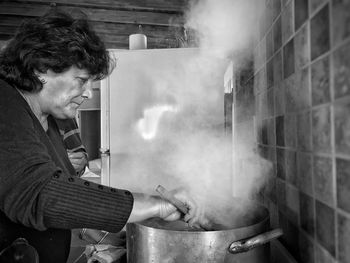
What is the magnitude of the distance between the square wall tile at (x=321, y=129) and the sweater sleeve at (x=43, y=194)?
0.53 metres

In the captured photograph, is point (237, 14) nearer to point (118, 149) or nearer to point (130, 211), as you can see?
point (118, 149)

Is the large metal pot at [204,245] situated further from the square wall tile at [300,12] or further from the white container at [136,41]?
the white container at [136,41]

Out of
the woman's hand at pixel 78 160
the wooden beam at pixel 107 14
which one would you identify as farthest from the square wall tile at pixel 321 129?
the wooden beam at pixel 107 14

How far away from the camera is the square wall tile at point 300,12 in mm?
870

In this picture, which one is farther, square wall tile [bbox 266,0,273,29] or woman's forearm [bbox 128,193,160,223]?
square wall tile [bbox 266,0,273,29]

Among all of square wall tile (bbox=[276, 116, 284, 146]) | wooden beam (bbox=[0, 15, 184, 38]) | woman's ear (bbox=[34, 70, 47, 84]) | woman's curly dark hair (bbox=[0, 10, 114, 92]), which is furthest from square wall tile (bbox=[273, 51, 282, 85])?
wooden beam (bbox=[0, 15, 184, 38])

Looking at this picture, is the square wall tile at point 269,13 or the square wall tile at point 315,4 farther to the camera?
the square wall tile at point 269,13

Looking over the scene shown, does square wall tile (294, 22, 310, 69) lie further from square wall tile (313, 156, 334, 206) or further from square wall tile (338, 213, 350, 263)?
square wall tile (338, 213, 350, 263)

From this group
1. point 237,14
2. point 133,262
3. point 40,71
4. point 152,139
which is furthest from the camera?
point 152,139

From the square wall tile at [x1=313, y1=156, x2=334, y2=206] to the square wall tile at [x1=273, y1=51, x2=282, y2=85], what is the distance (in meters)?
0.43

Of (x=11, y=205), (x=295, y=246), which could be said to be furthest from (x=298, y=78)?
(x=11, y=205)

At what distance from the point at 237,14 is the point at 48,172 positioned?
1.42 meters

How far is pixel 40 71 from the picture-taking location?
1.04m

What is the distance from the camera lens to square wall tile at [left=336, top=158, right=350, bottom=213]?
2.16 ft
